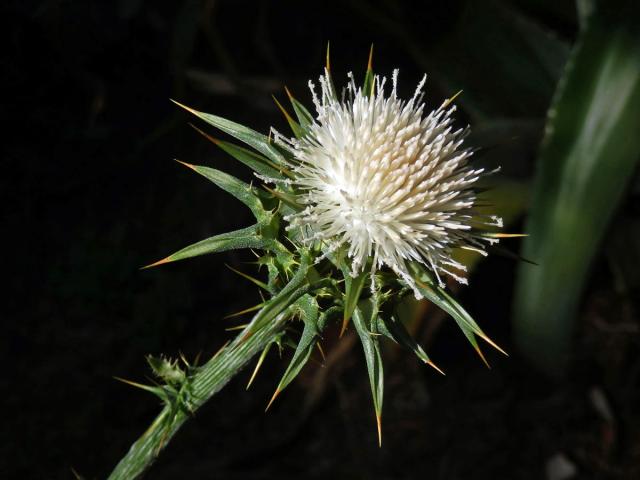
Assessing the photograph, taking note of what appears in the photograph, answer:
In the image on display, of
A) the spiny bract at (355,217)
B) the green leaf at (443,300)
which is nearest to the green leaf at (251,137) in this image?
the spiny bract at (355,217)

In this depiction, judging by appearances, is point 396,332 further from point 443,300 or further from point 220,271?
point 220,271

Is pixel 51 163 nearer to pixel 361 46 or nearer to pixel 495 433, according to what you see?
pixel 361 46

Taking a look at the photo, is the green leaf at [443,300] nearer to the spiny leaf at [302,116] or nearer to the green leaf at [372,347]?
the green leaf at [372,347]

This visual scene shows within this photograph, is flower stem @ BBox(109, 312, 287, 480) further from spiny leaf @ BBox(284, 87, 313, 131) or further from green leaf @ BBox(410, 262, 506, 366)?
spiny leaf @ BBox(284, 87, 313, 131)

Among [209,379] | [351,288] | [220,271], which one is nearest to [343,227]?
[351,288]

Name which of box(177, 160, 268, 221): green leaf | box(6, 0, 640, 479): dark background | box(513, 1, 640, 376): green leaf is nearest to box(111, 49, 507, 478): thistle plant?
box(177, 160, 268, 221): green leaf

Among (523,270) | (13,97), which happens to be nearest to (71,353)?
(13,97)
